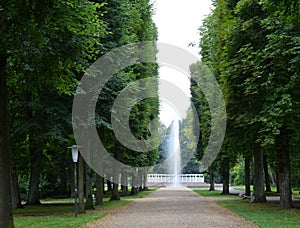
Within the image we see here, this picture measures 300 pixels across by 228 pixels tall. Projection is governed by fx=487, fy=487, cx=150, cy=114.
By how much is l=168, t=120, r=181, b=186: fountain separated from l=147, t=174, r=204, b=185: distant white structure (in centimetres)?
20

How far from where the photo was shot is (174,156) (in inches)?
3844

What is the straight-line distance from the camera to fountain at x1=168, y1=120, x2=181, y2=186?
96.2 m

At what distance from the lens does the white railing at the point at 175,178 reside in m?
96.3

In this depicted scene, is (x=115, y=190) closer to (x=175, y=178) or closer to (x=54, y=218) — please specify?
(x=54, y=218)

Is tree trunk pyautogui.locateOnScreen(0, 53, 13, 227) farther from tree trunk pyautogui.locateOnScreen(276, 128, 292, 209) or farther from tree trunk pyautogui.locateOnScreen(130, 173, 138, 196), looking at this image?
tree trunk pyautogui.locateOnScreen(130, 173, 138, 196)

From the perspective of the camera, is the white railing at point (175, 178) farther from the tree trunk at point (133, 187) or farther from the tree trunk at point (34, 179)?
the tree trunk at point (34, 179)

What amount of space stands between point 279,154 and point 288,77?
3903 millimetres

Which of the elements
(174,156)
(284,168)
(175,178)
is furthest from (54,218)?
(174,156)

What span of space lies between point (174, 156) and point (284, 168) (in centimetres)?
7545

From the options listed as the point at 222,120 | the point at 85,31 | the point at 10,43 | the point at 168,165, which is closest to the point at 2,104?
the point at 10,43

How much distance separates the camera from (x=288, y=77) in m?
20.9

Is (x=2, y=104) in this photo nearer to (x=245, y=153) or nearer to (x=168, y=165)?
(x=245, y=153)

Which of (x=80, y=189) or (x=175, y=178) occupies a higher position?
(x=80, y=189)

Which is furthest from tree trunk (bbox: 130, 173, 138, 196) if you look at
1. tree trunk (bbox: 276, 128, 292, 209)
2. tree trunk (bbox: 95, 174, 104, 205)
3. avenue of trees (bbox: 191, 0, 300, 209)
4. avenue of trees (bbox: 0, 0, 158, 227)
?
tree trunk (bbox: 276, 128, 292, 209)
